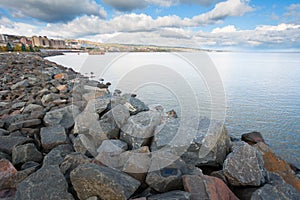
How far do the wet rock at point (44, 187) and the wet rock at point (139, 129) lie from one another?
1383mm

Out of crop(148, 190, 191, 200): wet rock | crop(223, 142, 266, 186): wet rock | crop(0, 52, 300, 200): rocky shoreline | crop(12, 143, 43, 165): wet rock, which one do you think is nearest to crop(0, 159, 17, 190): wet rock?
crop(0, 52, 300, 200): rocky shoreline

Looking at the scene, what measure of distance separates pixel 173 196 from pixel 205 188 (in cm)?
39

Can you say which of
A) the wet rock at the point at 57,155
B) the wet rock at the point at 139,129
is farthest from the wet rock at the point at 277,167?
the wet rock at the point at 57,155

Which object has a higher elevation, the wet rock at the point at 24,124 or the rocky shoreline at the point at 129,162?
the rocky shoreline at the point at 129,162

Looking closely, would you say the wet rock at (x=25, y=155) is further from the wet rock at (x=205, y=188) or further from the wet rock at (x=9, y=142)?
the wet rock at (x=205, y=188)

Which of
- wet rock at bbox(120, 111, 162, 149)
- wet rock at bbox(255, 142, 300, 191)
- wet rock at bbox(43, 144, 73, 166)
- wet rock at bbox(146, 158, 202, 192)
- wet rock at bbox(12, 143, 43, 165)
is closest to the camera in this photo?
wet rock at bbox(146, 158, 202, 192)

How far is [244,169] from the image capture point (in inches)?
111

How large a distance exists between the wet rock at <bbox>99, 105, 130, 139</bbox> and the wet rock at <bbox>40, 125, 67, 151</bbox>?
739 mm

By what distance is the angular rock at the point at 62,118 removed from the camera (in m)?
4.54

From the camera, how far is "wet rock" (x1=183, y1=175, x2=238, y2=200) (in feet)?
7.73

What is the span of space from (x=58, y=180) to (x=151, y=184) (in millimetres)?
1095

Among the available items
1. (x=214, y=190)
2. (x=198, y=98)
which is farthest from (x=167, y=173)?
(x=198, y=98)

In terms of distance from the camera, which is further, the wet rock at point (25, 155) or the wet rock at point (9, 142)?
the wet rock at point (9, 142)

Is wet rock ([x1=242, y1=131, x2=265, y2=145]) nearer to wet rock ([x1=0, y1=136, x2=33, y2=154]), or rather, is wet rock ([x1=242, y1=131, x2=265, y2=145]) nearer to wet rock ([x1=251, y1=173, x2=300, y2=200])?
wet rock ([x1=251, y1=173, x2=300, y2=200])
